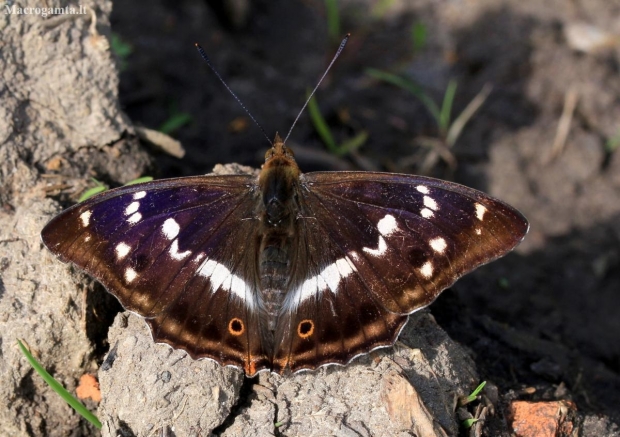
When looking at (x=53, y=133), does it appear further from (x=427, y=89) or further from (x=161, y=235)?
(x=427, y=89)

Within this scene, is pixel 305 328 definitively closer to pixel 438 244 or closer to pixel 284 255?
pixel 284 255

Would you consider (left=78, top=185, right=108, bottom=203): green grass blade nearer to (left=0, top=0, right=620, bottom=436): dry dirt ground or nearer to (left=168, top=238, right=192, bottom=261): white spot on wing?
(left=0, top=0, right=620, bottom=436): dry dirt ground

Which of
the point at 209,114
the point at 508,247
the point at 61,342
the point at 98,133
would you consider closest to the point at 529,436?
the point at 508,247

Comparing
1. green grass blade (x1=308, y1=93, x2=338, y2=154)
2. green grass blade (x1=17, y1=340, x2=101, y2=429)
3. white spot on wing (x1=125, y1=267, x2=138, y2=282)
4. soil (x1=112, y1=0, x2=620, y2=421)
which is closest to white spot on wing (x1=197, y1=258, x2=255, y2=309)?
white spot on wing (x1=125, y1=267, x2=138, y2=282)

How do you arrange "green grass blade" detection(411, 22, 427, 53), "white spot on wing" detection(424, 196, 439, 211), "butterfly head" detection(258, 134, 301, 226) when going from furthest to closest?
"green grass blade" detection(411, 22, 427, 53), "butterfly head" detection(258, 134, 301, 226), "white spot on wing" detection(424, 196, 439, 211)

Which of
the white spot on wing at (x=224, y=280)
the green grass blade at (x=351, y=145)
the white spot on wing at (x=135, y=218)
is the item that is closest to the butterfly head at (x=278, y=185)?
the white spot on wing at (x=224, y=280)

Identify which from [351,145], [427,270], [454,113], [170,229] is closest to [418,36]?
[454,113]

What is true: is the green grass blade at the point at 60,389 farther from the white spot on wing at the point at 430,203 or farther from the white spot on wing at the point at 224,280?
the white spot on wing at the point at 430,203
